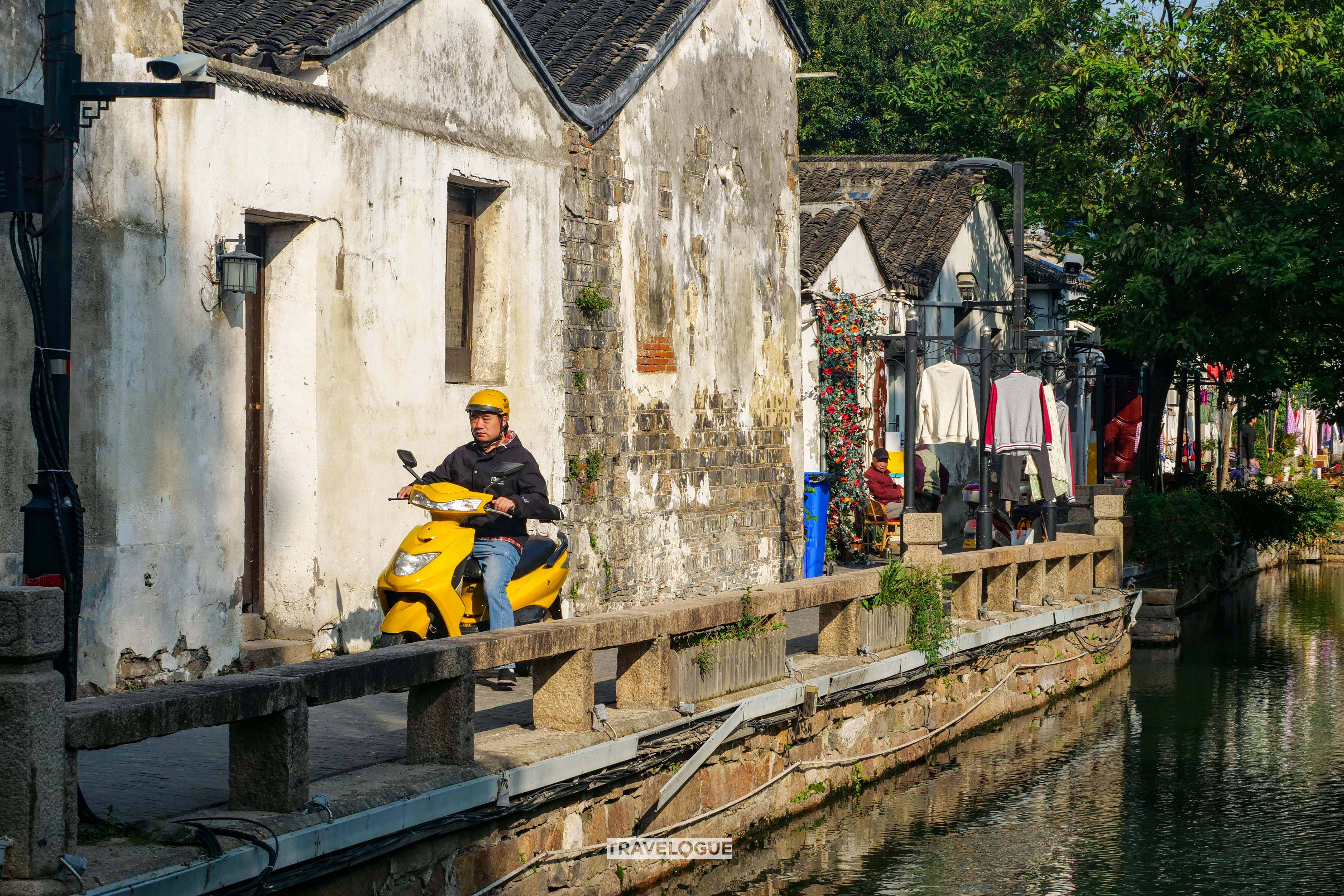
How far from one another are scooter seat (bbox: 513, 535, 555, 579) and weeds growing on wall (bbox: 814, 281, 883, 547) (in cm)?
1116

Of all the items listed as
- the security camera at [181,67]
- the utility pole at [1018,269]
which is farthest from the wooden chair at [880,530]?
the security camera at [181,67]

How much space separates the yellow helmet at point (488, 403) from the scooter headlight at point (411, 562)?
0.98 m

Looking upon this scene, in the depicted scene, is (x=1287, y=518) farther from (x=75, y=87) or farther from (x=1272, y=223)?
(x=75, y=87)

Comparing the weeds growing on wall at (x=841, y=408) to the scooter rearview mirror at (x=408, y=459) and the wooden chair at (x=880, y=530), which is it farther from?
the scooter rearview mirror at (x=408, y=459)

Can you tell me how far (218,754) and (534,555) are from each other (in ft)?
8.24

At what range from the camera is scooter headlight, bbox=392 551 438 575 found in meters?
8.72

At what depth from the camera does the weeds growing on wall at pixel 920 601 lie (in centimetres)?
1138

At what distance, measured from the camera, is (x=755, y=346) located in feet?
53.7

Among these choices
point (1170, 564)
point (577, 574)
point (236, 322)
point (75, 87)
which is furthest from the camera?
point (1170, 564)

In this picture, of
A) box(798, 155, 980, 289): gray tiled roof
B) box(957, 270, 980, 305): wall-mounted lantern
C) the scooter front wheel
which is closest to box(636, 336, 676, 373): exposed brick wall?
the scooter front wheel

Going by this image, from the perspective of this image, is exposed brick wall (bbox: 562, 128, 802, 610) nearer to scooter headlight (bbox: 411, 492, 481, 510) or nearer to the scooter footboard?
scooter headlight (bbox: 411, 492, 481, 510)

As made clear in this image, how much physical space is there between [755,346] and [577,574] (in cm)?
405

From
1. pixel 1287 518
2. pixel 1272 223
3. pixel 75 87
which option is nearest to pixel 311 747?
pixel 75 87

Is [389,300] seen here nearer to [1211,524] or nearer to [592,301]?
[592,301]
